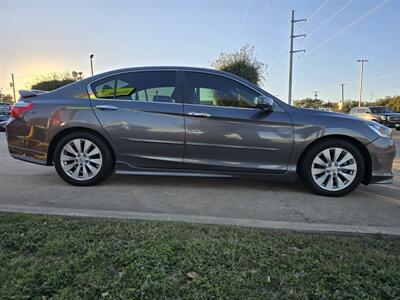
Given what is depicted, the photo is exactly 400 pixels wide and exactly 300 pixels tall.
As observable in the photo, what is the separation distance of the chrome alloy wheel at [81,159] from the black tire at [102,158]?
32mm

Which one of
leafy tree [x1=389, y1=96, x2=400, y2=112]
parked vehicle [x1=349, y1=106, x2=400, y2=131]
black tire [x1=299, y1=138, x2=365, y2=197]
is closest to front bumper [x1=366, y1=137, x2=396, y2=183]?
black tire [x1=299, y1=138, x2=365, y2=197]

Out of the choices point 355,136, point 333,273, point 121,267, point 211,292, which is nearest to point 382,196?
point 355,136

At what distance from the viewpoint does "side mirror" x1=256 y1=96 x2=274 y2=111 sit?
4.19m

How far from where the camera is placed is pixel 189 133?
425 centimetres

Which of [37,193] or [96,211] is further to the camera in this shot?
[37,193]

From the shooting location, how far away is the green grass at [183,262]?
1985 mm

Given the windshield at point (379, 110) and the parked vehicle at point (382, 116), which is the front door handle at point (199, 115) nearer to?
the parked vehicle at point (382, 116)

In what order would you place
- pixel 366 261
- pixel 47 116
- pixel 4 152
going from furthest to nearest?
pixel 4 152
pixel 47 116
pixel 366 261

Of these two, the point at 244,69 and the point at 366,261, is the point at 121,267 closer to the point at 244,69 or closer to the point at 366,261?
the point at 366,261

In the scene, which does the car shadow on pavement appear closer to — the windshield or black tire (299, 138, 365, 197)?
black tire (299, 138, 365, 197)

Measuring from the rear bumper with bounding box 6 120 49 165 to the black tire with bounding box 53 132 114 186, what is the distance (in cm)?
19

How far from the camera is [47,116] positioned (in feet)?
14.4

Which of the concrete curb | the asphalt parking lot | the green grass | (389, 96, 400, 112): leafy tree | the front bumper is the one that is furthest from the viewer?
(389, 96, 400, 112): leafy tree

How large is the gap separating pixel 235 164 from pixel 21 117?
2855 mm
